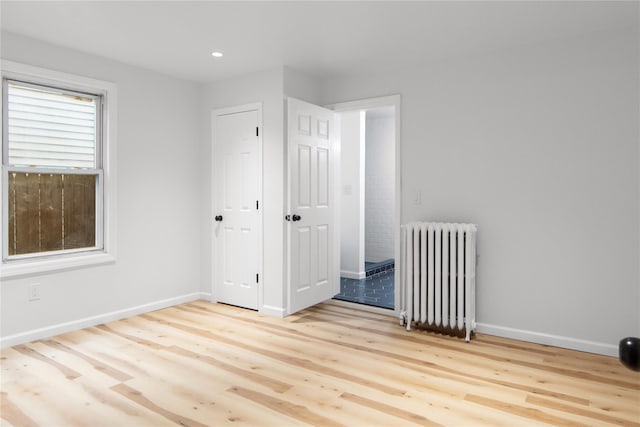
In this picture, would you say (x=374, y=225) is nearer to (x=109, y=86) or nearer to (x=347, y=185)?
(x=347, y=185)

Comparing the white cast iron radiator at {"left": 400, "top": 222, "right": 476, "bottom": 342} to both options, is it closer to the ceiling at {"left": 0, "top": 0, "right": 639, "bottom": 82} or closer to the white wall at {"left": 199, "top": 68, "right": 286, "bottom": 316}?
the white wall at {"left": 199, "top": 68, "right": 286, "bottom": 316}

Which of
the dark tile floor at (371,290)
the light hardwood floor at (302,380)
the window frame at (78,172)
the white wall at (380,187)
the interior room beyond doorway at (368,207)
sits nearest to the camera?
the light hardwood floor at (302,380)

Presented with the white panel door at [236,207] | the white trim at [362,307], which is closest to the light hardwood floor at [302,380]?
the white trim at [362,307]

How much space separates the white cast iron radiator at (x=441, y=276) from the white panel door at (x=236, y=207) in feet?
5.04

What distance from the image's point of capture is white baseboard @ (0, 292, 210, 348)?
132 inches

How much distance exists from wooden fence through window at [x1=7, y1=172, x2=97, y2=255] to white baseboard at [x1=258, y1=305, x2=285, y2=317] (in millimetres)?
1680

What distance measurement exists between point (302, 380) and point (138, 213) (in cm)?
244

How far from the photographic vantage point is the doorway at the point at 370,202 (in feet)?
14.5

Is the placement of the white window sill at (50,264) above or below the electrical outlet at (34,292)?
above

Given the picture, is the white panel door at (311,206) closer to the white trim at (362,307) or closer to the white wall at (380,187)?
the white trim at (362,307)

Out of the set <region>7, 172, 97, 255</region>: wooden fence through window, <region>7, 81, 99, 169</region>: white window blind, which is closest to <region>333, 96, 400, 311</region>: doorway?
<region>7, 81, 99, 169</region>: white window blind

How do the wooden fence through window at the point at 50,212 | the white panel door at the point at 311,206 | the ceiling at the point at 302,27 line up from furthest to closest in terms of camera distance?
1. the white panel door at the point at 311,206
2. the wooden fence through window at the point at 50,212
3. the ceiling at the point at 302,27

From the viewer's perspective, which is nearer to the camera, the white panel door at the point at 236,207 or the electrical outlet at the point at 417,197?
the electrical outlet at the point at 417,197

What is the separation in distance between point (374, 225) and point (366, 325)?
3.55 m
